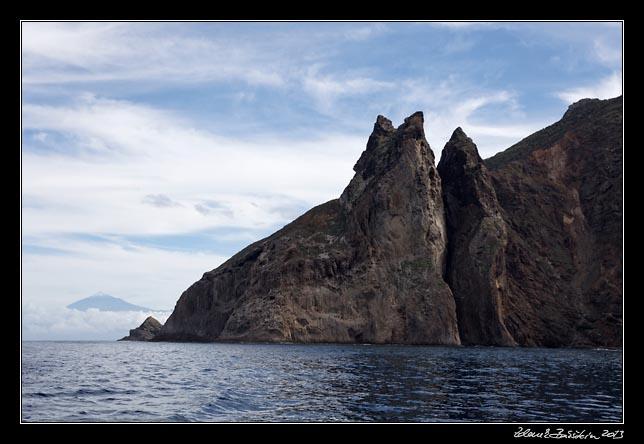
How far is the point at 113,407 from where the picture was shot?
32.2m

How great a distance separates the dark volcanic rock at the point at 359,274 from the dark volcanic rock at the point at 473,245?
5.83m

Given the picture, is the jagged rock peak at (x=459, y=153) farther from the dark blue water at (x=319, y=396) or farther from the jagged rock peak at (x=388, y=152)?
the dark blue water at (x=319, y=396)

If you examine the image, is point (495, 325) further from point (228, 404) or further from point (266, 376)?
point (228, 404)

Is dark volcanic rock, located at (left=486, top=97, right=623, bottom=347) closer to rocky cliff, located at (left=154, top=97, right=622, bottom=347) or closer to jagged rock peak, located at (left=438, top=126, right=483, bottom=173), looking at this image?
rocky cliff, located at (left=154, top=97, right=622, bottom=347)

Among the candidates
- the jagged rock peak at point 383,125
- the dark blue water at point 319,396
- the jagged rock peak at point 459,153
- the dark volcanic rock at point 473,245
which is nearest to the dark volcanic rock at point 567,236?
the dark volcanic rock at point 473,245

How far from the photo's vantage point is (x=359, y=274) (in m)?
163

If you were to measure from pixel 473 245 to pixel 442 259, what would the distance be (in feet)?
29.6

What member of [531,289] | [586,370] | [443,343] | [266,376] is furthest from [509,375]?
[531,289]

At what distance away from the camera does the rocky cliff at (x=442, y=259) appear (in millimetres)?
154375

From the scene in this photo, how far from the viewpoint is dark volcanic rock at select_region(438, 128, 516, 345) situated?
154 meters

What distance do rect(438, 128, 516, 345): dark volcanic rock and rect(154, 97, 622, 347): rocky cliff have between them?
356mm

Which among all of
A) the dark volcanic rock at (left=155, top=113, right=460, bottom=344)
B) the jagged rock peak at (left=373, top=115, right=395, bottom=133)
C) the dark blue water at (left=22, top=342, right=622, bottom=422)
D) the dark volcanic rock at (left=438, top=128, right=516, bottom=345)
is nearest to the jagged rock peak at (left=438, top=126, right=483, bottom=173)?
the dark volcanic rock at (left=438, top=128, right=516, bottom=345)

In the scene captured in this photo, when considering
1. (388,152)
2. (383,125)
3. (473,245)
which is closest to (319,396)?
(473,245)

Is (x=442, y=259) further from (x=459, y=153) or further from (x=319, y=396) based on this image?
(x=319, y=396)
